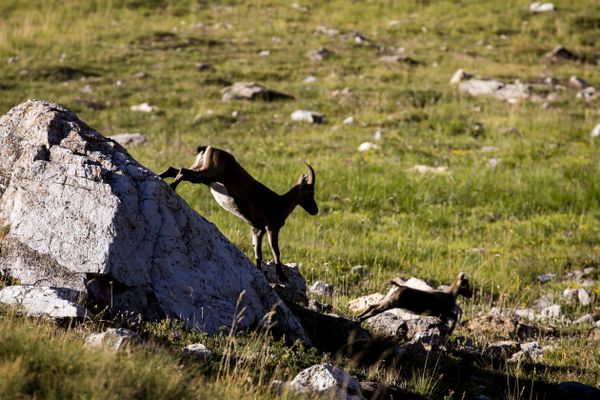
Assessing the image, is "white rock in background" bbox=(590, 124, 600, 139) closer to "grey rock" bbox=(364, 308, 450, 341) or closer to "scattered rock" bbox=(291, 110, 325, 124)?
"scattered rock" bbox=(291, 110, 325, 124)

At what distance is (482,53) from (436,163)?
1105cm

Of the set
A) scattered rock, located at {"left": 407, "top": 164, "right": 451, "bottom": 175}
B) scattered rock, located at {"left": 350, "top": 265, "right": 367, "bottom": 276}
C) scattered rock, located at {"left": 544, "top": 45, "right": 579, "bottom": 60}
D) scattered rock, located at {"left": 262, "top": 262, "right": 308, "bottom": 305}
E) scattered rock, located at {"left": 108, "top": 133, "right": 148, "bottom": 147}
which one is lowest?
scattered rock, located at {"left": 350, "top": 265, "right": 367, "bottom": 276}

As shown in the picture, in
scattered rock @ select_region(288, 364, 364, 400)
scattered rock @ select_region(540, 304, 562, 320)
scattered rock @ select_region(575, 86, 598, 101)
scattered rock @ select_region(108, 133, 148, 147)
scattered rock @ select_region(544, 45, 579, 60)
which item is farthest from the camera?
scattered rock @ select_region(544, 45, 579, 60)

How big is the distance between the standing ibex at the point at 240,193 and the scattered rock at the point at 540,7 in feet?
76.6

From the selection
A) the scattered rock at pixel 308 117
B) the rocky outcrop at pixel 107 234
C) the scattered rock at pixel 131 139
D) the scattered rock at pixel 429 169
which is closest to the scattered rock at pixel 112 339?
the rocky outcrop at pixel 107 234

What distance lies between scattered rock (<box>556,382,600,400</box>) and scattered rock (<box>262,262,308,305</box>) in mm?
2568

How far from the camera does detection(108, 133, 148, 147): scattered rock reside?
58.9 feet

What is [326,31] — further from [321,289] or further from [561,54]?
[321,289]

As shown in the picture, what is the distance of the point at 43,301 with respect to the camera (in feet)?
17.8

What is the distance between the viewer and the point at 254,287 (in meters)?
6.93

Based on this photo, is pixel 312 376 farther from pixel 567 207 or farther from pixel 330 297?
pixel 567 207

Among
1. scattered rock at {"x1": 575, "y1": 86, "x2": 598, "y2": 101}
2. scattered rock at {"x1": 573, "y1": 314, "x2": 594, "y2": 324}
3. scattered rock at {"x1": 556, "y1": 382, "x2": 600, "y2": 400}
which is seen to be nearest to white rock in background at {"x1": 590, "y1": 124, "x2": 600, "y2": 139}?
scattered rock at {"x1": 575, "y1": 86, "x2": 598, "y2": 101}

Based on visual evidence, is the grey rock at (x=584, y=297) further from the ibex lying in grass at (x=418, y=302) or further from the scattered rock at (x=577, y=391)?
the scattered rock at (x=577, y=391)

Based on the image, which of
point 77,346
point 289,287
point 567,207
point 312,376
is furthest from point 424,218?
point 77,346
